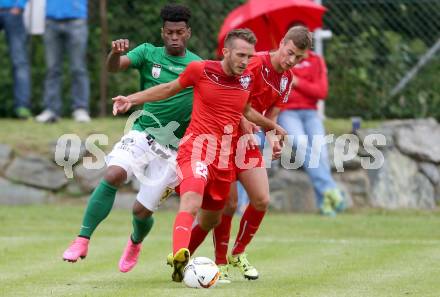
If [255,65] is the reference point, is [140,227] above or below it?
below

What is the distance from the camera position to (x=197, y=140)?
9.05 metres

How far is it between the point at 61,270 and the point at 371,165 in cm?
703

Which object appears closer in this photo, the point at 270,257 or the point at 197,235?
the point at 197,235

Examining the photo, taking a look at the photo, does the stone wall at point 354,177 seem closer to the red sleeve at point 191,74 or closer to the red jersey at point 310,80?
the red jersey at point 310,80

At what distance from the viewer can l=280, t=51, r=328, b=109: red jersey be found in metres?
15.1

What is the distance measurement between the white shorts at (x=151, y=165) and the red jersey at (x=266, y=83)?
808mm

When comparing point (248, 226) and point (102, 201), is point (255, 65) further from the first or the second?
point (102, 201)

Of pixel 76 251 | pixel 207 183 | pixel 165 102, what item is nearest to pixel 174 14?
pixel 165 102

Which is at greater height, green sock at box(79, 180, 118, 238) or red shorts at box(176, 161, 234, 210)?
red shorts at box(176, 161, 234, 210)

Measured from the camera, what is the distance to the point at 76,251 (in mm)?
9344

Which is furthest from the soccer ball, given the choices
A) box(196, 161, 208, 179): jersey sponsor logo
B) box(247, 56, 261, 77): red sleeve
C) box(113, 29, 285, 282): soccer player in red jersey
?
box(247, 56, 261, 77): red sleeve

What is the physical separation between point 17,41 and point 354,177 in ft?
15.9

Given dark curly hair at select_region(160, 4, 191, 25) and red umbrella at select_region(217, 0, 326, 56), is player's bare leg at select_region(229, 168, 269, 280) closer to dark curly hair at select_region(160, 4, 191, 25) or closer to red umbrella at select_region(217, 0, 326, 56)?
dark curly hair at select_region(160, 4, 191, 25)

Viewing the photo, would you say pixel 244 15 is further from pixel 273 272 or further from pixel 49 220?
pixel 273 272
